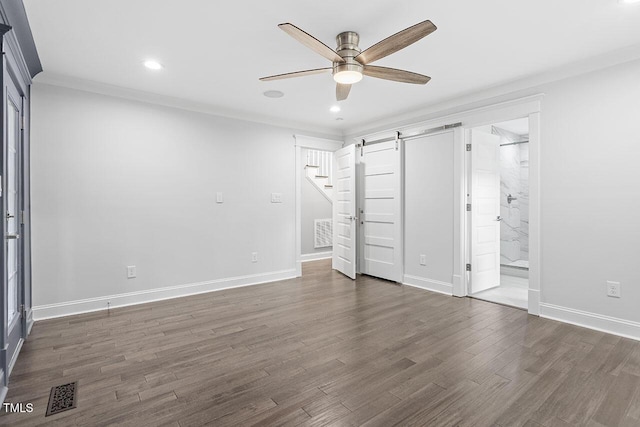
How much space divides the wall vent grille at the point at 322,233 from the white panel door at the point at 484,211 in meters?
3.30

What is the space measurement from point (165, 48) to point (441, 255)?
371 centimetres

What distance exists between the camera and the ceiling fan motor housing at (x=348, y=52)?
93.8 inches

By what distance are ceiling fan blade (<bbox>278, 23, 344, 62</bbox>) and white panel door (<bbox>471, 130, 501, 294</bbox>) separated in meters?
2.39

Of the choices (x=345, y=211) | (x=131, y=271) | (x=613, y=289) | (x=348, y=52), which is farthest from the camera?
(x=345, y=211)

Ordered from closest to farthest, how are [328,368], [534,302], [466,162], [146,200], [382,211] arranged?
[328,368] → [534,302] → [146,200] → [466,162] → [382,211]

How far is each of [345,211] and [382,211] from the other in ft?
1.99

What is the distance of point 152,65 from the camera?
2.97 meters

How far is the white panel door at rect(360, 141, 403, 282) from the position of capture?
461 centimetres

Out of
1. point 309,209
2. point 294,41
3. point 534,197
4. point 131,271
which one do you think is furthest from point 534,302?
point 131,271

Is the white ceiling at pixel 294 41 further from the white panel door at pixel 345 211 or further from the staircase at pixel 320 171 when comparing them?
the staircase at pixel 320 171

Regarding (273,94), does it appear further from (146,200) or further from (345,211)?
(345,211)

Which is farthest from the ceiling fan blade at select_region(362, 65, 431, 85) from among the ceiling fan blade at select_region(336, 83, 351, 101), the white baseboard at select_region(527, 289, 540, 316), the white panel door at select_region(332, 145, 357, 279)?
the white baseboard at select_region(527, 289, 540, 316)

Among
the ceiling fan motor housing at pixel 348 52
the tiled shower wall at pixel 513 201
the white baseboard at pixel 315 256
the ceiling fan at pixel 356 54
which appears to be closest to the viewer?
the ceiling fan at pixel 356 54

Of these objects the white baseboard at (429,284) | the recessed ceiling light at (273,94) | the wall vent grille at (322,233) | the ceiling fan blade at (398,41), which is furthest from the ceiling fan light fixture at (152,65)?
the wall vent grille at (322,233)
